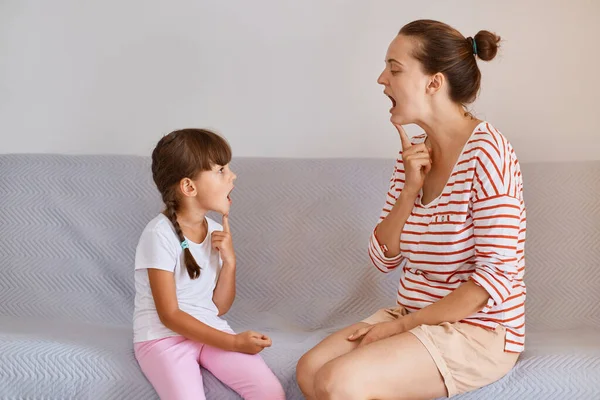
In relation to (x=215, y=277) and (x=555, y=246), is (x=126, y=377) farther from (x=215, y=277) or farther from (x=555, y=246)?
(x=555, y=246)

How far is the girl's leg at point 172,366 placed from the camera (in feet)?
5.38

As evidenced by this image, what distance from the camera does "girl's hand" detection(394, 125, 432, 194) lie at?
1.71 m

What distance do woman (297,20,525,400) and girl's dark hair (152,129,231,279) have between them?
403 millimetres

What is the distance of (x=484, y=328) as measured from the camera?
1.60 metres

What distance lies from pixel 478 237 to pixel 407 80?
Answer: 377mm

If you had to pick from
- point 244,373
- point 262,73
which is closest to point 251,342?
point 244,373

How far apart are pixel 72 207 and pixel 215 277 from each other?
0.60m

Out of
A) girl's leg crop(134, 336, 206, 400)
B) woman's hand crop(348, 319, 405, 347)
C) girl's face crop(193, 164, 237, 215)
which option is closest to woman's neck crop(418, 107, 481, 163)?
woman's hand crop(348, 319, 405, 347)

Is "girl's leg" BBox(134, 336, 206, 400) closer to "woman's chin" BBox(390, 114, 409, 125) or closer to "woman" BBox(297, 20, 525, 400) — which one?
"woman" BBox(297, 20, 525, 400)

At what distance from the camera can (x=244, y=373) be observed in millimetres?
1669

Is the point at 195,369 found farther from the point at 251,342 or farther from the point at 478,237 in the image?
the point at 478,237

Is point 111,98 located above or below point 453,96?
below

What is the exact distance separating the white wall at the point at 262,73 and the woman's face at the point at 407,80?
2.45ft

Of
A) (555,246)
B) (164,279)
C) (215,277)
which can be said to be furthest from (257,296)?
(555,246)
